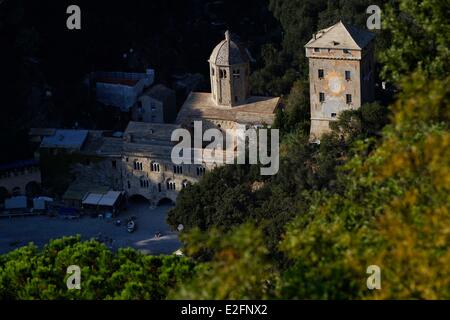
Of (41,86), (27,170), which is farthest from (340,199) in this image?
(41,86)

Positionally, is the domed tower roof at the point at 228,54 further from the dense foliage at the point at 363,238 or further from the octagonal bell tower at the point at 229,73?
the dense foliage at the point at 363,238

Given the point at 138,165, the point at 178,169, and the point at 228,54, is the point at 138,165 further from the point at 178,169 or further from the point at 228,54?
the point at 228,54

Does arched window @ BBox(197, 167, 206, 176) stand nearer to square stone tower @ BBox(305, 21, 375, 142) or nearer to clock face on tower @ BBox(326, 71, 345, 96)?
square stone tower @ BBox(305, 21, 375, 142)

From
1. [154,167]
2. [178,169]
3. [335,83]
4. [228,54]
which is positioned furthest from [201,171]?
[335,83]

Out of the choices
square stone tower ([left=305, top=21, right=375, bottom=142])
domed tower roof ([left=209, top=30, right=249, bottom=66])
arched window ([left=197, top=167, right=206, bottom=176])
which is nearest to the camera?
square stone tower ([left=305, top=21, right=375, bottom=142])

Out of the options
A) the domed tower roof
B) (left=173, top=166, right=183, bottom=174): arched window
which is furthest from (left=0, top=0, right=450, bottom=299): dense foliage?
the domed tower roof

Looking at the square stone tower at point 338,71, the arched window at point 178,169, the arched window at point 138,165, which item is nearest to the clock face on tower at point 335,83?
the square stone tower at point 338,71

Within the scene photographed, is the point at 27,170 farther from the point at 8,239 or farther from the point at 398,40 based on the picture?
A: the point at 398,40
